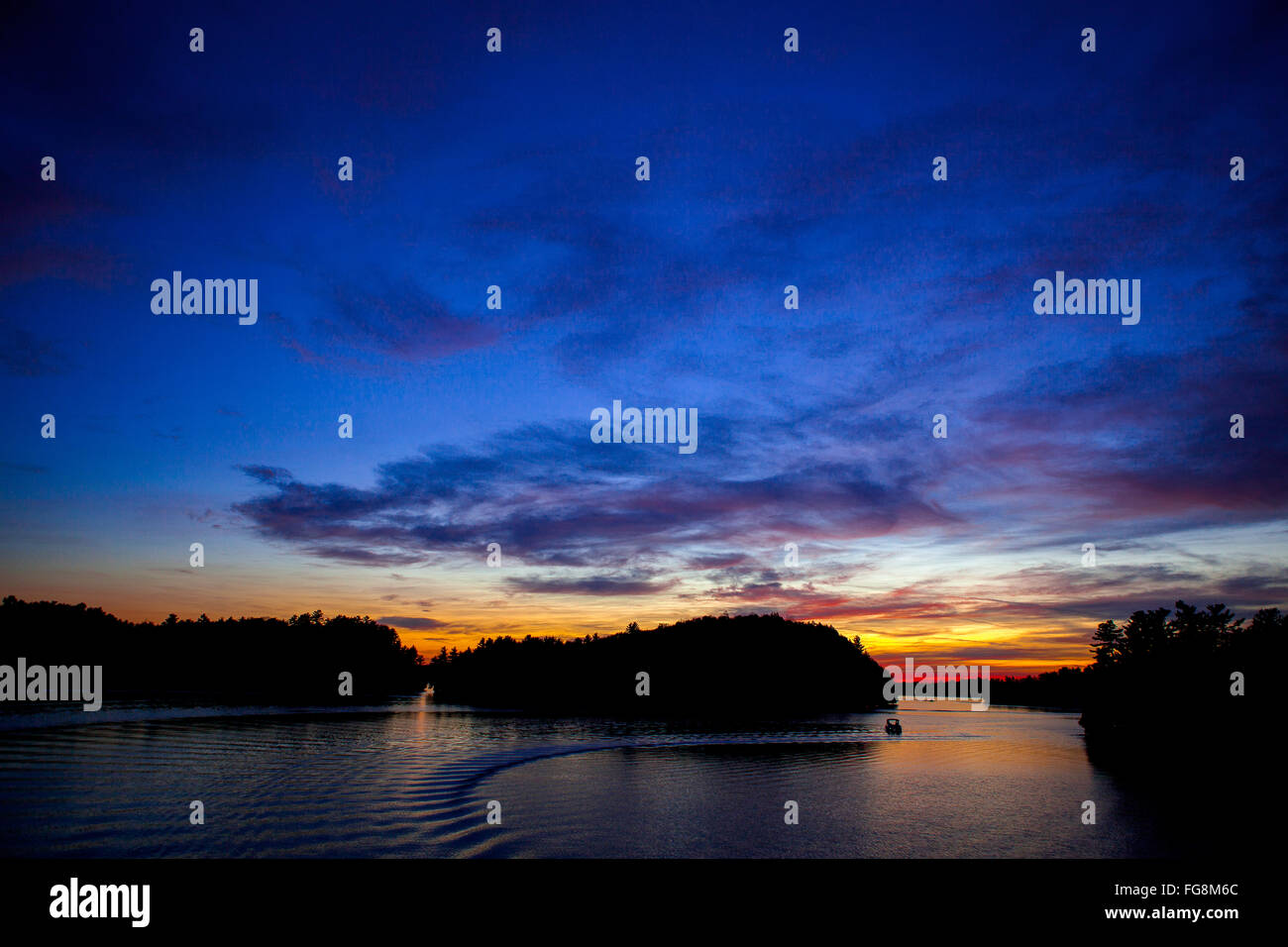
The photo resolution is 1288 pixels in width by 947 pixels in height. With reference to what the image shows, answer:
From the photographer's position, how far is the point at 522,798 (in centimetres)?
3058

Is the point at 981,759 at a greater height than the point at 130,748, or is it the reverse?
the point at 130,748

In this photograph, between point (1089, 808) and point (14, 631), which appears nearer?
point (1089, 808)

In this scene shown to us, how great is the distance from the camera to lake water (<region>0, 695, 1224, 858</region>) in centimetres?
2230

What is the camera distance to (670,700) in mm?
169125

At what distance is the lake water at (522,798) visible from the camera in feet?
73.2

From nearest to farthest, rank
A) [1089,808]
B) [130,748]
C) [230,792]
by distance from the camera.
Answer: [230,792] → [1089,808] → [130,748]
